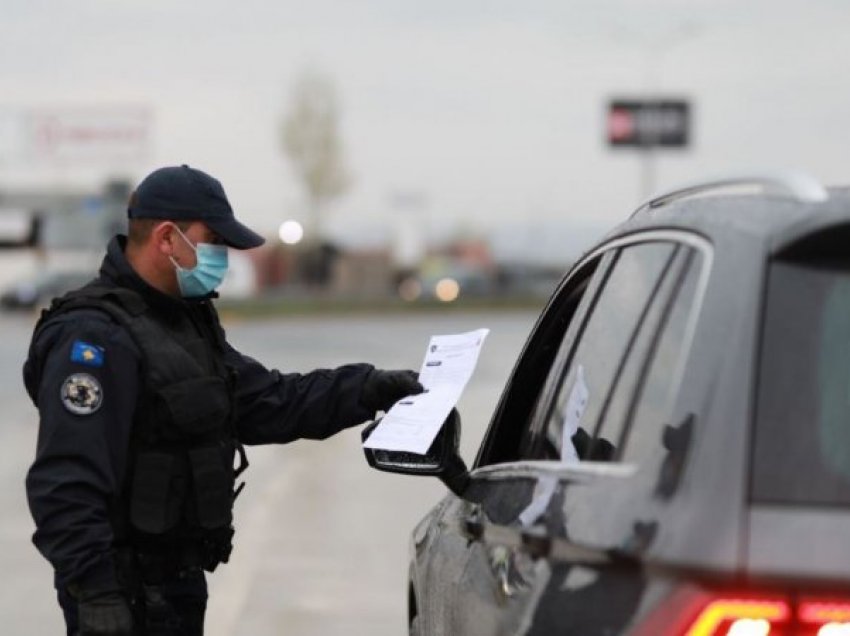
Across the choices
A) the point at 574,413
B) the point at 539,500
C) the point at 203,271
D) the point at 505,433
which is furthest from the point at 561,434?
the point at 203,271

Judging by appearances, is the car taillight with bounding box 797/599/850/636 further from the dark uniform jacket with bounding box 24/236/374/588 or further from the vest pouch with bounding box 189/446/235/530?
the vest pouch with bounding box 189/446/235/530

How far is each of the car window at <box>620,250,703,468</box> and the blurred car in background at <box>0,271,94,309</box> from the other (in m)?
62.9

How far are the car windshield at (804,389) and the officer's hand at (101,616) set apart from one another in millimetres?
2084

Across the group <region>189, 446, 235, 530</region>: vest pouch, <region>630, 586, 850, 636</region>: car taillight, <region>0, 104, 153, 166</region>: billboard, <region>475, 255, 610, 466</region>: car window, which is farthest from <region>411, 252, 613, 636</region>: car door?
<region>0, 104, 153, 166</region>: billboard

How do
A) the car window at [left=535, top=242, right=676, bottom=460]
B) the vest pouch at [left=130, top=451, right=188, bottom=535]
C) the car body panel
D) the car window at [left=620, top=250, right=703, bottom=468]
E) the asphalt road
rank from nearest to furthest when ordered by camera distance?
the car body panel, the car window at [left=620, top=250, right=703, bottom=468], the car window at [left=535, top=242, right=676, bottom=460], the vest pouch at [left=130, top=451, right=188, bottom=535], the asphalt road

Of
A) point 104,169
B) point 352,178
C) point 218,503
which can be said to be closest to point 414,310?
point 104,169

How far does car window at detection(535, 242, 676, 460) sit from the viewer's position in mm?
3281

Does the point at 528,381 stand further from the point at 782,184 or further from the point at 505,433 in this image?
the point at 782,184

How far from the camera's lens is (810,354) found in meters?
2.68

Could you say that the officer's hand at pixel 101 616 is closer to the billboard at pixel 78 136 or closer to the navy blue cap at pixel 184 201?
the navy blue cap at pixel 184 201

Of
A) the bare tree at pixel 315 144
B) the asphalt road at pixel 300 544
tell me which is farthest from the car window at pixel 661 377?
the bare tree at pixel 315 144

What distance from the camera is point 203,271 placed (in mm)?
4738

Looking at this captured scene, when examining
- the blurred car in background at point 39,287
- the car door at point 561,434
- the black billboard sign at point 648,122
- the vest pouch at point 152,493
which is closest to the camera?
the car door at point 561,434

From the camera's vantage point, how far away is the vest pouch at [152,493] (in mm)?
4547
